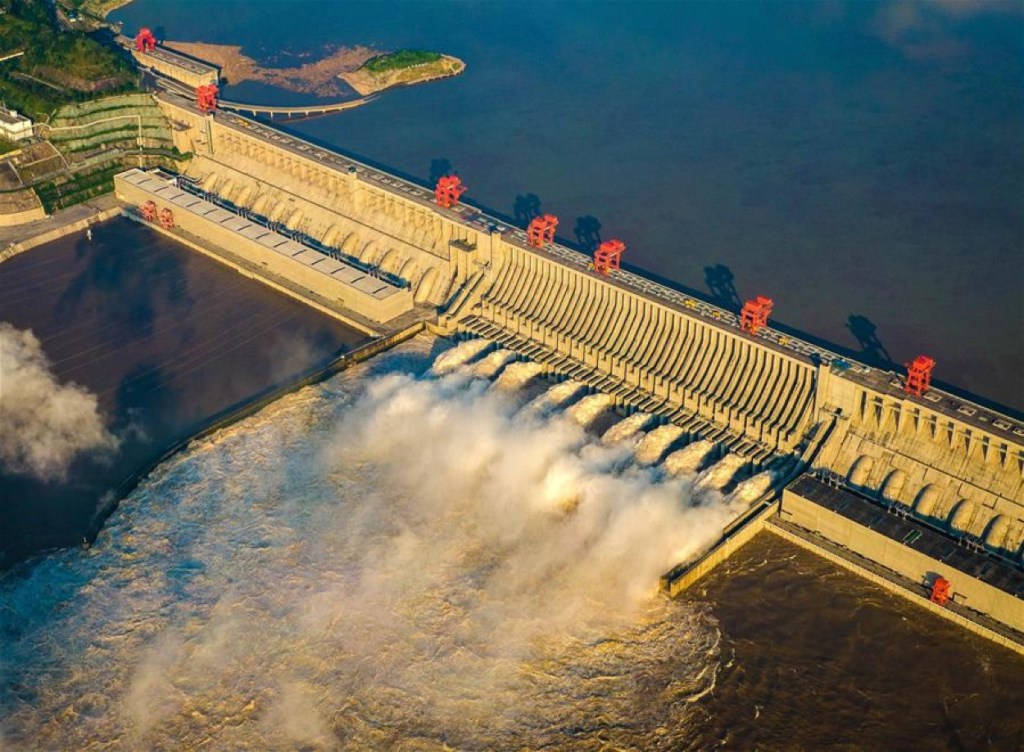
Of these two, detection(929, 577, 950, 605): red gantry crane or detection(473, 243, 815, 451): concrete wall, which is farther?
detection(473, 243, 815, 451): concrete wall

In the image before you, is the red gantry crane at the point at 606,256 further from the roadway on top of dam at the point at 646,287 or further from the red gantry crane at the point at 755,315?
the red gantry crane at the point at 755,315

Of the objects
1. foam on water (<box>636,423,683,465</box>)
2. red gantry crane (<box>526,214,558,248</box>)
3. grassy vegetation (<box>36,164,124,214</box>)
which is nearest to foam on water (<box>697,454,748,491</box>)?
foam on water (<box>636,423,683,465</box>)

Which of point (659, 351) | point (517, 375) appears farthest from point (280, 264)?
point (659, 351)

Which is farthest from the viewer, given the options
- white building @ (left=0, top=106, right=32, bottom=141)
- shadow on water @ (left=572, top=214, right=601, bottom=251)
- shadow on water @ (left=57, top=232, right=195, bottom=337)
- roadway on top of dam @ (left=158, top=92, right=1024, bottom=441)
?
white building @ (left=0, top=106, right=32, bottom=141)

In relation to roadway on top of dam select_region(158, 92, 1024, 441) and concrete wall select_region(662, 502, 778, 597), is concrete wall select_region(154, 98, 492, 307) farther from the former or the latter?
concrete wall select_region(662, 502, 778, 597)

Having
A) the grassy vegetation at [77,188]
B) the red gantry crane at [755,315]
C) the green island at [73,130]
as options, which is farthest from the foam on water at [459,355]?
the green island at [73,130]

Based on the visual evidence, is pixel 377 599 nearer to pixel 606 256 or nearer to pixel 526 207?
pixel 606 256

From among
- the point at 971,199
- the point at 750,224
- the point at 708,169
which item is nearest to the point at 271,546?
the point at 750,224
